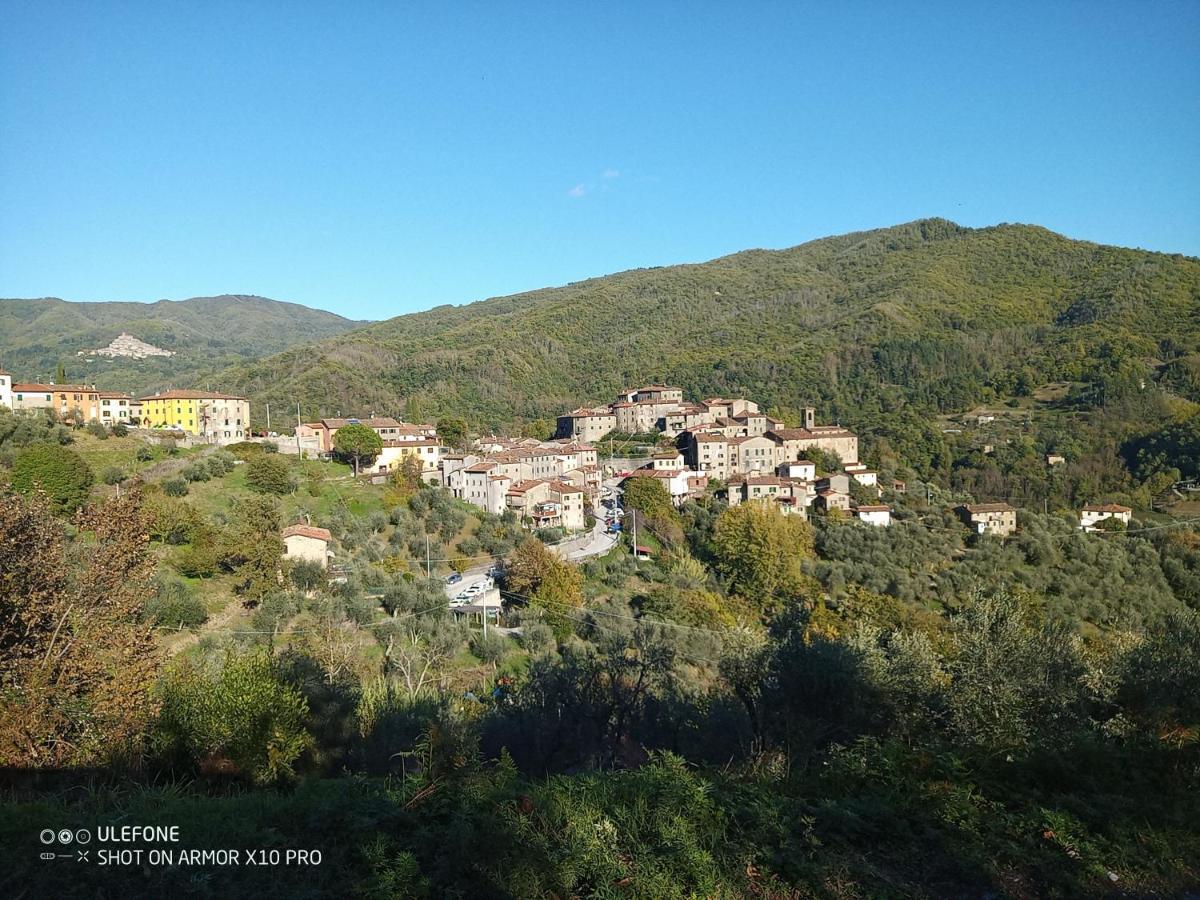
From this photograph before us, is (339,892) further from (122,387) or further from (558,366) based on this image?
(122,387)

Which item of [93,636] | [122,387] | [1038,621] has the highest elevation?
[122,387]

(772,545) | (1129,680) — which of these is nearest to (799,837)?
(1129,680)

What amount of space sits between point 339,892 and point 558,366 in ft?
329

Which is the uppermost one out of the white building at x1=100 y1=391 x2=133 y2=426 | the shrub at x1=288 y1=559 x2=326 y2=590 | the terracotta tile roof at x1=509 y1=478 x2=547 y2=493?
the white building at x1=100 y1=391 x2=133 y2=426

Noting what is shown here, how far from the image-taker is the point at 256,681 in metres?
7.07

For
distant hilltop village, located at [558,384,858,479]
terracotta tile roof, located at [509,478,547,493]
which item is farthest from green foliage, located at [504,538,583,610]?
distant hilltop village, located at [558,384,858,479]

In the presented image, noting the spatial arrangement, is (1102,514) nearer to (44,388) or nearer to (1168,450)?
(1168,450)

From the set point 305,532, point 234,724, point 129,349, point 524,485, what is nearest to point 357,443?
point 524,485

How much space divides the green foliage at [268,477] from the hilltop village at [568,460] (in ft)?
22.7

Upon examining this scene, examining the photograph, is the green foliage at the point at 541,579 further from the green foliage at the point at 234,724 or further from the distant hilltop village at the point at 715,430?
the distant hilltop village at the point at 715,430

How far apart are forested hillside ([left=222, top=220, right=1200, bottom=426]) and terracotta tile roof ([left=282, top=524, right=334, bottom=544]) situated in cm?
4803

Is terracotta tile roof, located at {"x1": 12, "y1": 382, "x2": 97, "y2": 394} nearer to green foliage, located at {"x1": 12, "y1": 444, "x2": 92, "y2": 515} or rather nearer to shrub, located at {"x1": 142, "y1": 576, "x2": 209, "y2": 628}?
green foliage, located at {"x1": 12, "y1": 444, "x2": 92, "y2": 515}

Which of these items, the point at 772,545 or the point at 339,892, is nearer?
the point at 339,892

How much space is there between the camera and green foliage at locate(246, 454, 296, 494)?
30422 millimetres
